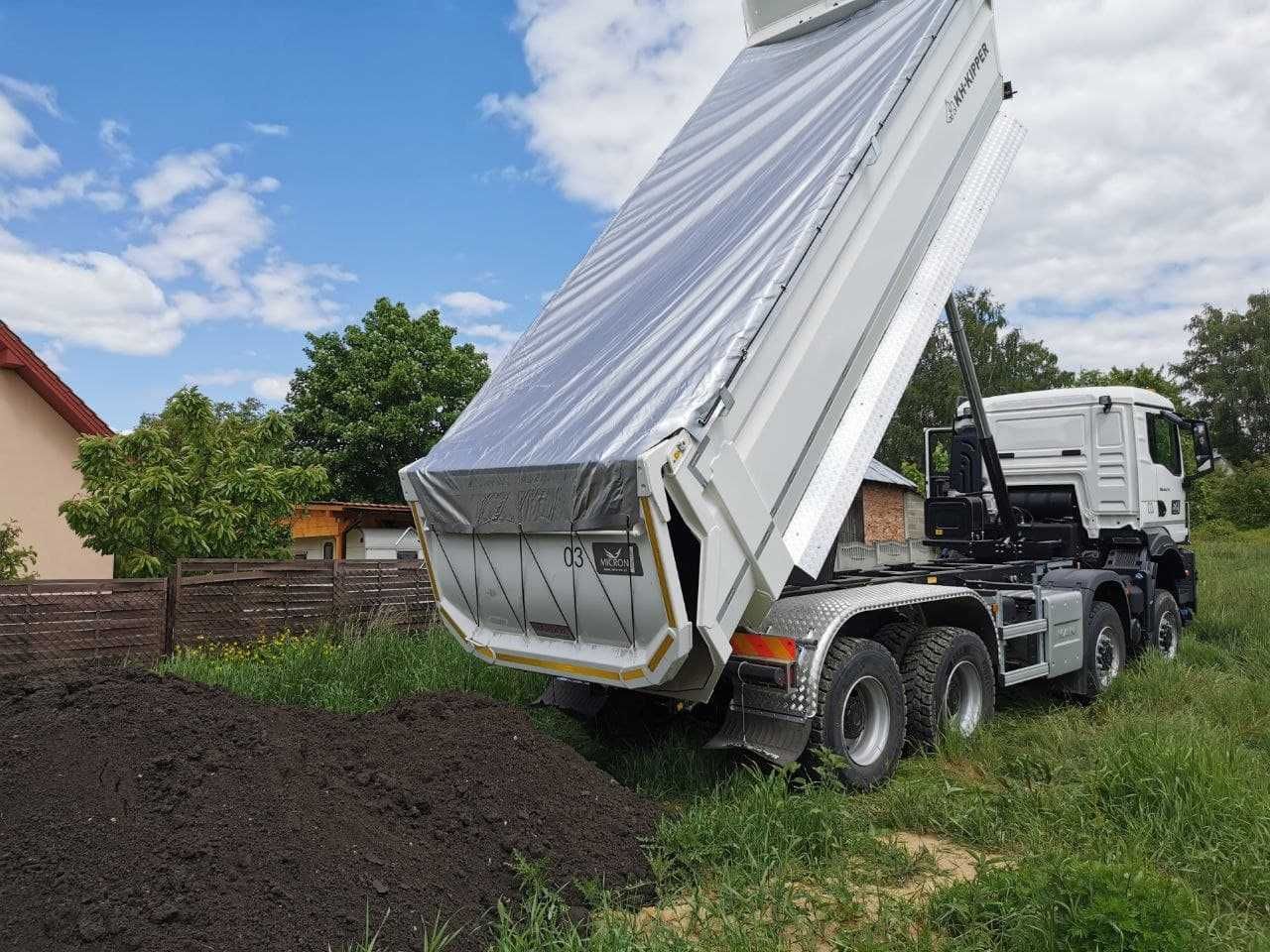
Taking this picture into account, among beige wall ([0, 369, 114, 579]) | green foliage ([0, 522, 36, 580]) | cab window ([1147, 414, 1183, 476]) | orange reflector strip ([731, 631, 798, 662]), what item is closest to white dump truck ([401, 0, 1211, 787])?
orange reflector strip ([731, 631, 798, 662])

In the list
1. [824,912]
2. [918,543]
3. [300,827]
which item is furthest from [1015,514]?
[300,827]

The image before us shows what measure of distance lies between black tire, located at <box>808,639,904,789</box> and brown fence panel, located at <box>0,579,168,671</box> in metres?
7.20

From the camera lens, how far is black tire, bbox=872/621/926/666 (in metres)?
5.76

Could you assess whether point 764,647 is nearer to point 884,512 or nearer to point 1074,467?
point 1074,467

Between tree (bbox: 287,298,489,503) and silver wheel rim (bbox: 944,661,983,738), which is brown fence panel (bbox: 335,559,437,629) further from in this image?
tree (bbox: 287,298,489,503)

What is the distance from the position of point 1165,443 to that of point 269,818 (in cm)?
930

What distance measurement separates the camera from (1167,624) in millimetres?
9336

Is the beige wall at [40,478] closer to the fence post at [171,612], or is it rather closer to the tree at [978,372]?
the fence post at [171,612]

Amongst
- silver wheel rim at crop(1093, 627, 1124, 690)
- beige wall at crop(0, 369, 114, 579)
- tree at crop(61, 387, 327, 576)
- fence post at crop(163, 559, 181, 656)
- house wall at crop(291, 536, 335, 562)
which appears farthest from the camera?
house wall at crop(291, 536, 335, 562)

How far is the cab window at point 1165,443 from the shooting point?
9305mm

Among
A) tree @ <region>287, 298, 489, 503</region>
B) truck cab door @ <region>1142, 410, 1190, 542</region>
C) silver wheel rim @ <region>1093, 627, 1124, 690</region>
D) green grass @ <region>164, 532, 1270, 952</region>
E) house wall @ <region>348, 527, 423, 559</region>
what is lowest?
green grass @ <region>164, 532, 1270, 952</region>

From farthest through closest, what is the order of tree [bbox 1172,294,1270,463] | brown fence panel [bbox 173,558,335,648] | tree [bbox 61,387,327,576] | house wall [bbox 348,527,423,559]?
tree [bbox 1172,294,1270,463]
house wall [bbox 348,527,423,559]
tree [bbox 61,387,327,576]
brown fence panel [bbox 173,558,335,648]

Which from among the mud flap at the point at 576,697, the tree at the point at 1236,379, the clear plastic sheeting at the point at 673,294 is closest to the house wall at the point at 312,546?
Answer: the mud flap at the point at 576,697

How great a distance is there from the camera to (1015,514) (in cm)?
887
